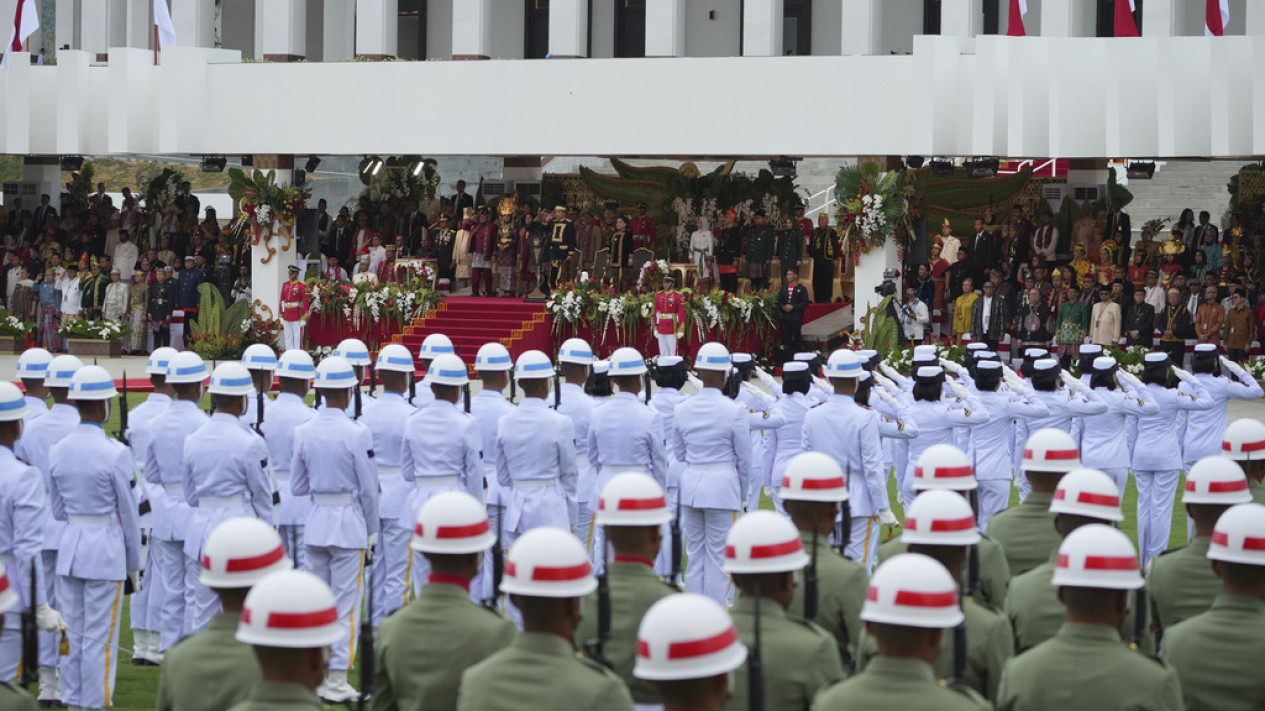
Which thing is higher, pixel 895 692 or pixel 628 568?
pixel 628 568

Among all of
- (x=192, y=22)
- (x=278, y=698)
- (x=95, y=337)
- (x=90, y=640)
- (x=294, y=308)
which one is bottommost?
(x=90, y=640)

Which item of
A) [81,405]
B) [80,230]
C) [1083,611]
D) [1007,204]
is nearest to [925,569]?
[1083,611]

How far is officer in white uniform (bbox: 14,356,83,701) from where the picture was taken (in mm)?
8969

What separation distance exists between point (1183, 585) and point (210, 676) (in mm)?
4009

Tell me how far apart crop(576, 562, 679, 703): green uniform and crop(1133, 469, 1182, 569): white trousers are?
7753mm

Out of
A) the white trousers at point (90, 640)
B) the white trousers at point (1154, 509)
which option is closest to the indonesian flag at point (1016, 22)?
the white trousers at point (1154, 509)

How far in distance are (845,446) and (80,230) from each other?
83.9ft

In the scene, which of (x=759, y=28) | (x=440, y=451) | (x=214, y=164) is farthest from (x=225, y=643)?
(x=214, y=164)

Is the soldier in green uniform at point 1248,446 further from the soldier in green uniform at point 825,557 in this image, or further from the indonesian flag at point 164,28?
the indonesian flag at point 164,28

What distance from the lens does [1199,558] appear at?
6965 mm

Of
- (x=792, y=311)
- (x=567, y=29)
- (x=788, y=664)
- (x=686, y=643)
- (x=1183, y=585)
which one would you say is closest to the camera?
(x=686, y=643)

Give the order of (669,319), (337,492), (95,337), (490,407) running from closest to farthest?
(337,492) → (490,407) → (669,319) → (95,337)

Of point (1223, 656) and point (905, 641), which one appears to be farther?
point (1223, 656)

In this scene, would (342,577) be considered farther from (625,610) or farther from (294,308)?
(294,308)
